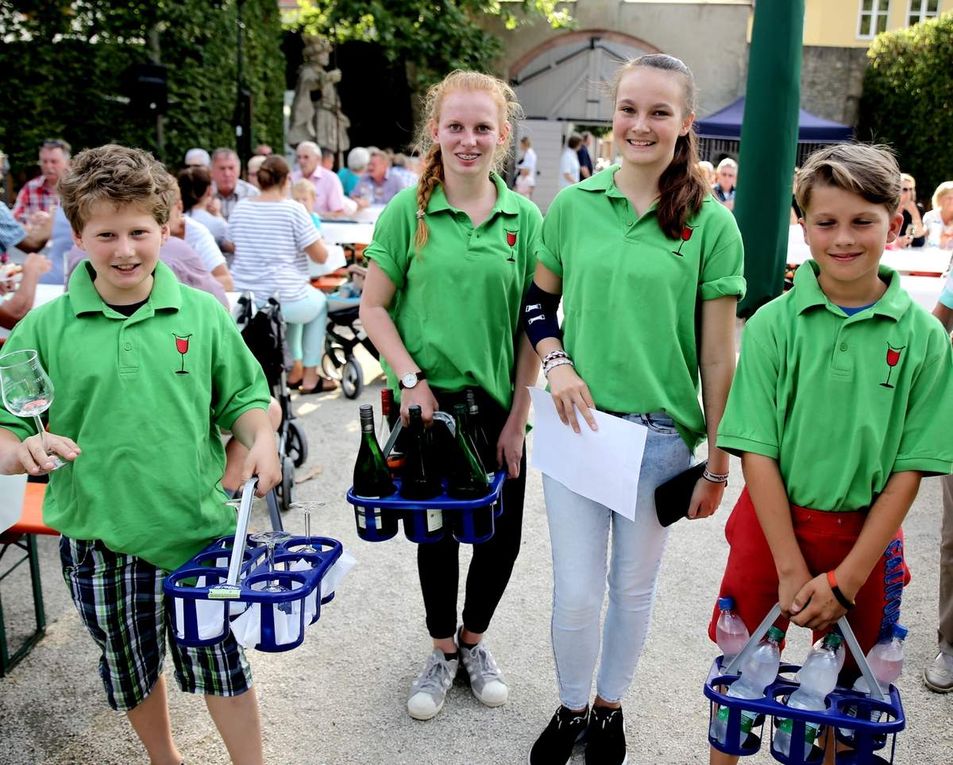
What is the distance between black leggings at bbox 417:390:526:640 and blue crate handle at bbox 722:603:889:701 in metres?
0.93

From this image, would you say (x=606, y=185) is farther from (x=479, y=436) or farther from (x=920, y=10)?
(x=920, y=10)

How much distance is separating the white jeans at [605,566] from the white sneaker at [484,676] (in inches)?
16.2

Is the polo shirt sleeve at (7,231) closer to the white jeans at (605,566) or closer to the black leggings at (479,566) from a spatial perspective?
the black leggings at (479,566)

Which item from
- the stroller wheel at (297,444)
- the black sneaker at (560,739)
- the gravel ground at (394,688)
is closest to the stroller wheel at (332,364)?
the stroller wheel at (297,444)

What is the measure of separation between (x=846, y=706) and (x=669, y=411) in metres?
0.77

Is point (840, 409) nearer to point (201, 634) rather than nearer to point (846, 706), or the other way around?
point (846, 706)

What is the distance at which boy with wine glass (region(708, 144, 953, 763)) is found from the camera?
6.32ft

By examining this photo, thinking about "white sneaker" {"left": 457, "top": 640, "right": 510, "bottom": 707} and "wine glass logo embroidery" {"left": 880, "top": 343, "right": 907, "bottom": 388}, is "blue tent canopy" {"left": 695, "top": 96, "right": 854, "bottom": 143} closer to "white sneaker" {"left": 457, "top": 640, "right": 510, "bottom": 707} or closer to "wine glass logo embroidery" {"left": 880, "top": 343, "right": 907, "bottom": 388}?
"white sneaker" {"left": 457, "top": 640, "right": 510, "bottom": 707}

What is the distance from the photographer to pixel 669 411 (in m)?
2.28

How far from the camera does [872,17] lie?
85.6ft

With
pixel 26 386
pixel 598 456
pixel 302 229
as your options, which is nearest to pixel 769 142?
pixel 302 229

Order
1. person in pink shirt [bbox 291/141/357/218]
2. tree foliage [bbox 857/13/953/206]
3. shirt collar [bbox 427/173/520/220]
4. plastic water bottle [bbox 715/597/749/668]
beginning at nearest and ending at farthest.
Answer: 1. plastic water bottle [bbox 715/597/749/668]
2. shirt collar [bbox 427/173/520/220]
3. person in pink shirt [bbox 291/141/357/218]
4. tree foliage [bbox 857/13/953/206]

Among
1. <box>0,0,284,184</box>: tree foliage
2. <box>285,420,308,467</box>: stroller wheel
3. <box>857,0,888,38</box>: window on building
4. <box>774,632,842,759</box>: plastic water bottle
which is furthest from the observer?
<box>857,0,888,38</box>: window on building

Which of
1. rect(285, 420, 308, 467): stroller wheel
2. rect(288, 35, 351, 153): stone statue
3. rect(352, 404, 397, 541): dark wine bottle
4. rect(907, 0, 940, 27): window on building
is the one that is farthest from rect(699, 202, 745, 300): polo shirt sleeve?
rect(907, 0, 940, 27): window on building
